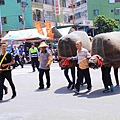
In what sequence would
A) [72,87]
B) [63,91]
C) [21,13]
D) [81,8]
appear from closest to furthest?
1. [63,91]
2. [72,87]
3. [21,13]
4. [81,8]

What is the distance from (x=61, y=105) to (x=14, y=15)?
113 feet

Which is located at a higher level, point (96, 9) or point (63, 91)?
point (96, 9)

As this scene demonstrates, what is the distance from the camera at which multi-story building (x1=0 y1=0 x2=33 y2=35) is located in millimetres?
40125

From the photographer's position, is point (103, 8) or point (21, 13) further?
point (103, 8)

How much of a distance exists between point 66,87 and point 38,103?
243 centimetres

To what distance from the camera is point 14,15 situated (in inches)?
1601

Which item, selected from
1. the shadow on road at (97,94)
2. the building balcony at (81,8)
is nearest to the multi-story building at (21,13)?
the building balcony at (81,8)

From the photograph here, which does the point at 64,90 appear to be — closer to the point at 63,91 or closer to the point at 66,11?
the point at 63,91


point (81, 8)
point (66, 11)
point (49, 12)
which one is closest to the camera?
point (49, 12)

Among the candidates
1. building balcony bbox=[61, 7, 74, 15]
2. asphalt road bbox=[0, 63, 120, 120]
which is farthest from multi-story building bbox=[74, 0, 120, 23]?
asphalt road bbox=[0, 63, 120, 120]

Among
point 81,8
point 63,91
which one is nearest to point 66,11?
point 81,8

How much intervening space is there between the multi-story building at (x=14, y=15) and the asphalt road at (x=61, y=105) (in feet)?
101

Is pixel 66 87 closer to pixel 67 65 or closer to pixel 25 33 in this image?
pixel 67 65

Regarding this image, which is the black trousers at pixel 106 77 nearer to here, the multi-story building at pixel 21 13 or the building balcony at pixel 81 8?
the multi-story building at pixel 21 13
